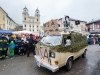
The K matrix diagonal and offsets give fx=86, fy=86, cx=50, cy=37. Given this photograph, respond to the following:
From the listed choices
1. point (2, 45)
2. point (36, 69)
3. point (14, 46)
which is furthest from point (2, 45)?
point (36, 69)

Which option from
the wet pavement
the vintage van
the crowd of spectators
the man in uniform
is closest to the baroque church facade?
the crowd of spectators

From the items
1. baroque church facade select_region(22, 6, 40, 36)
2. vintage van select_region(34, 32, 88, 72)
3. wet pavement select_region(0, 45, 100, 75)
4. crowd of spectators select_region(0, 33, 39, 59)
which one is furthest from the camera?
baroque church facade select_region(22, 6, 40, 36)

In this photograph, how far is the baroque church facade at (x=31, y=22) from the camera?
75.9m

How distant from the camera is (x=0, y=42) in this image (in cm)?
647

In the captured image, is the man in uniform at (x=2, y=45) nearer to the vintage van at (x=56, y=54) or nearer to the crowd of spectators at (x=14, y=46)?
the crowd of spectators at (x=14, y=46)

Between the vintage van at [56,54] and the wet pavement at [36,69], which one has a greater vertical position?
the vintage van at [56,54]

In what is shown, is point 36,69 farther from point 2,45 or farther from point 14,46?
point 14,46

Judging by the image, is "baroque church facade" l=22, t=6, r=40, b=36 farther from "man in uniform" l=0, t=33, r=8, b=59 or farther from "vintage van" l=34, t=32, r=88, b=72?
"vintage van" l=34, t=32, r=88, b=72

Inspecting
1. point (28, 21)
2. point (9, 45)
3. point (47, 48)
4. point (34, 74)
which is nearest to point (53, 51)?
point (47, 48)

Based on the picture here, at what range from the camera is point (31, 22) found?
78625 millimetres

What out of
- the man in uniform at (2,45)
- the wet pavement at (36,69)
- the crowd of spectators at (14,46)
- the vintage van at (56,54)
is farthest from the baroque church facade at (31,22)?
the vintage van at (56,54)

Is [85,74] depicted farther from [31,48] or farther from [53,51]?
[31,48]

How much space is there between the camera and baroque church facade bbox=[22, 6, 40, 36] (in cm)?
7588

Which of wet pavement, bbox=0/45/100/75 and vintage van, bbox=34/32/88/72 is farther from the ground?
vintage van, bbox=34/32/88/72
